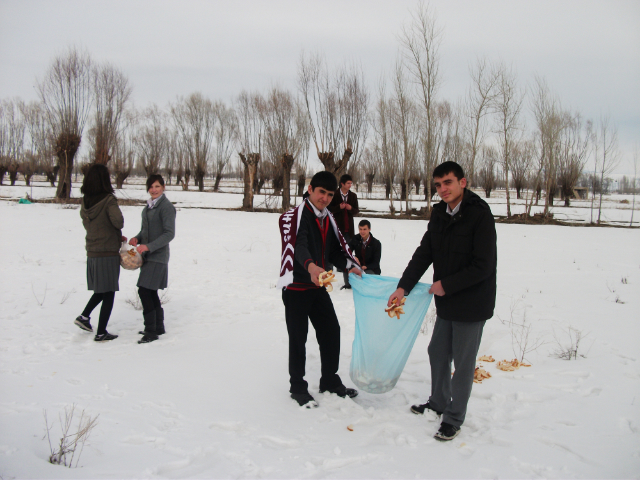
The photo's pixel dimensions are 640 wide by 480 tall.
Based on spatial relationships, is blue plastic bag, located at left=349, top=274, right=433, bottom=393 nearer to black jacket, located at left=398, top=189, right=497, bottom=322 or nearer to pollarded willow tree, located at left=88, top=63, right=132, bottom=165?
black jacket, located at left=398, top=189, right=497, bottom=322

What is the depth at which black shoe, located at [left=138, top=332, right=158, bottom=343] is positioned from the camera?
4537 millimetres

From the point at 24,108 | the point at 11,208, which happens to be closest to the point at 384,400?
the point at 11,208

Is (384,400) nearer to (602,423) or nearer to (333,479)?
(333,479)

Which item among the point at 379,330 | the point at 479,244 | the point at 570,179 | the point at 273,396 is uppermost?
the point at 570,179

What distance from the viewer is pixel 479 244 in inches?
106

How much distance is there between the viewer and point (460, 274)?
2707 mm

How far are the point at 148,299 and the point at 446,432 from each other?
353 centimetres

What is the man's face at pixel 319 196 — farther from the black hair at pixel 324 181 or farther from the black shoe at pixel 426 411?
the black shoe at pixel 426 411

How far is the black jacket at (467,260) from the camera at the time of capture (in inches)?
106

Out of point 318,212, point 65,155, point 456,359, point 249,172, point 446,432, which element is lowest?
point 446,432

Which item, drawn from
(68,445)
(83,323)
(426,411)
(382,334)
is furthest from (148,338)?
(426,411)

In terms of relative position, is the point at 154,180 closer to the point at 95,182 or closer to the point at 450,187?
the point at 95,182

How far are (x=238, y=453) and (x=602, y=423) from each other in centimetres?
269

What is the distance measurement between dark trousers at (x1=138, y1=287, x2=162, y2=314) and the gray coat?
37 cm
